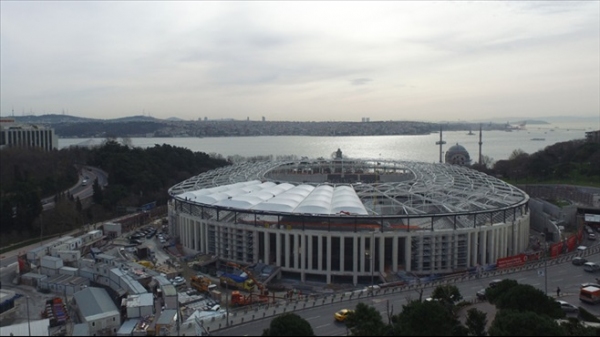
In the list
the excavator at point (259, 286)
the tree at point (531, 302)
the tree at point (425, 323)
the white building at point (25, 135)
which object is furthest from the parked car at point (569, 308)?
the white building at point (25, 135)

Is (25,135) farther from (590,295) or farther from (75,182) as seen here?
(590,295)

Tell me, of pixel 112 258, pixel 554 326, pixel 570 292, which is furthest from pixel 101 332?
pixel 570 292

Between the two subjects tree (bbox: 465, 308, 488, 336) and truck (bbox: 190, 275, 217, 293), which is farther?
truck (bbox: 190, 275, 217, 293)

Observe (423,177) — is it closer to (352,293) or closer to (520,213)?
(520,213)

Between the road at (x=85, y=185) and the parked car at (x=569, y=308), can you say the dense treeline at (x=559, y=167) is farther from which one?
the road at (x=85, y=185)

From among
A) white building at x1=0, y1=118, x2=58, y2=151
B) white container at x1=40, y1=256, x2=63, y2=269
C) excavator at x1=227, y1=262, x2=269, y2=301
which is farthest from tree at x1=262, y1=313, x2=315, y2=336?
white building at x1=0, y1=118, x2=58, y2=151

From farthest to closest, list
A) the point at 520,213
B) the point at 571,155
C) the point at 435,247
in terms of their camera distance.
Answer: the point at 571,155 → the point at 520,213 → the point at 435,247

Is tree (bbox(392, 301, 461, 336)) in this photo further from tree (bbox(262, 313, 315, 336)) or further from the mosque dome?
the mosque dome

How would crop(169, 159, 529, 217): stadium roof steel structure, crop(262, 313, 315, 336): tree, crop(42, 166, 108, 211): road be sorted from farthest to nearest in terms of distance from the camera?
crop(42, 166, 108, 211): road
crop(169, 159, 529, 217): stadium roof steel structure
crop(262, 313, 315, 336): tree
